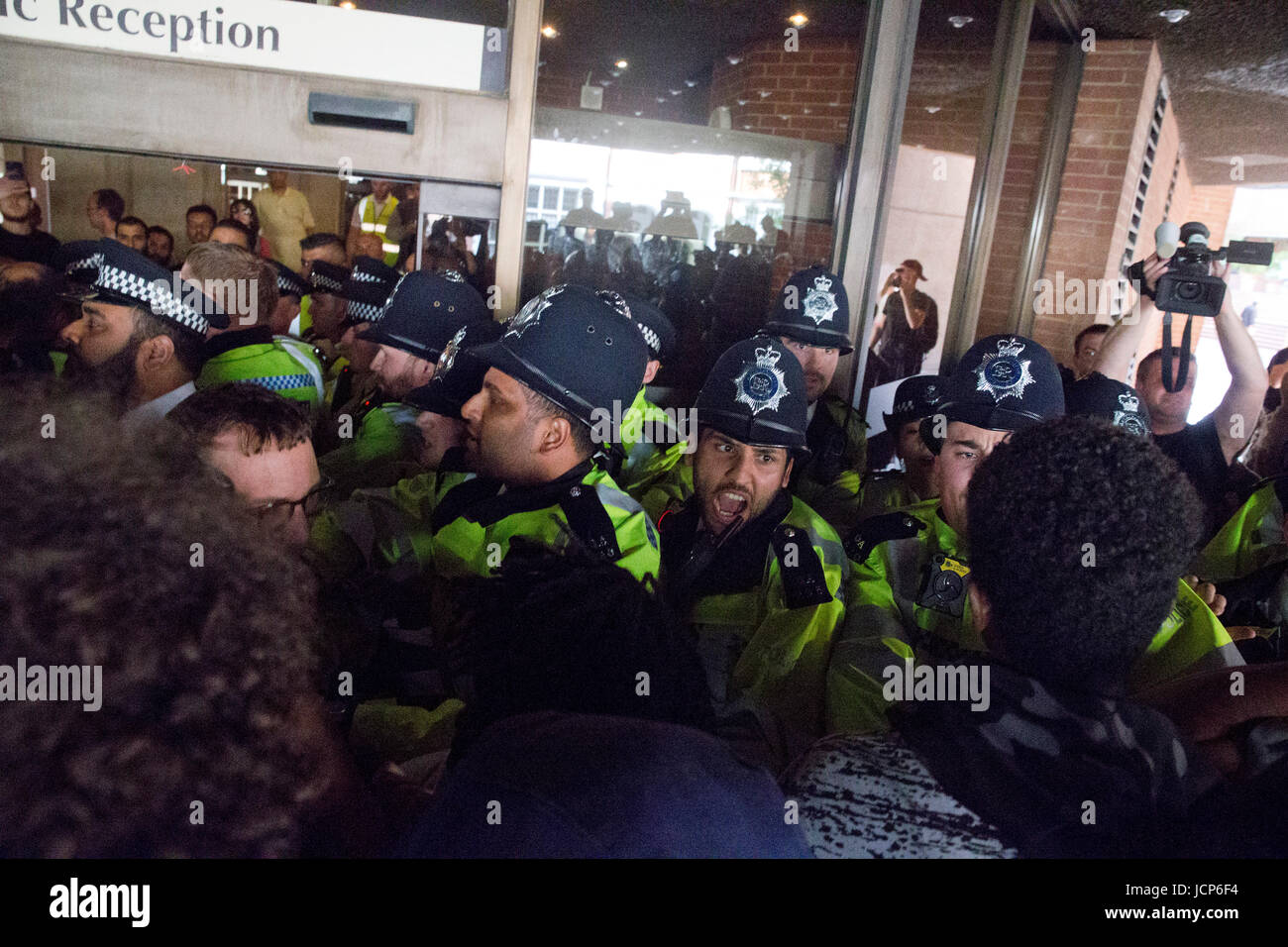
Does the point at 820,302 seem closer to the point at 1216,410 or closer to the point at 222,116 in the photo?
the point at 1216,410

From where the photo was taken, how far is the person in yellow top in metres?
3.81

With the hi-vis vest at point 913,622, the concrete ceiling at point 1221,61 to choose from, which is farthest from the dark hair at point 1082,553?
the concrete ceiling at point 1221,61

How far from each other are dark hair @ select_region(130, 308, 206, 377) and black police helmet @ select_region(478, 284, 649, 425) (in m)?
1.02

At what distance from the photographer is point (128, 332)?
6.92 feet

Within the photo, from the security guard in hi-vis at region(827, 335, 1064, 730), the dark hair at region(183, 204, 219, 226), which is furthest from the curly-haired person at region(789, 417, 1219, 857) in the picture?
the dark hair at region(183, 204, 219, 226)

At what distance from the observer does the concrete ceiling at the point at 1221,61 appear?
167 inches

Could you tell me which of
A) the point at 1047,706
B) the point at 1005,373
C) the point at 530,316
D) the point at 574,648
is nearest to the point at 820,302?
the point at 1005,373

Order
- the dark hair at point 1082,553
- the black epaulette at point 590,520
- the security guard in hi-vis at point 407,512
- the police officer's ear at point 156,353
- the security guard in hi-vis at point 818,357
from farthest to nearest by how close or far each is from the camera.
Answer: the security guard in hi-vis at point 818,357
the police officer's ear at point 156,353
the security guard in hi-vis at point 407,512
the black epaulette at point 590,520
the dark hair at point 1082,553

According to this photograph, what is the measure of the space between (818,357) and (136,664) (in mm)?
2579

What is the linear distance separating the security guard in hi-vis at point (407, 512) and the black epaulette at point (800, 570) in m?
0.75

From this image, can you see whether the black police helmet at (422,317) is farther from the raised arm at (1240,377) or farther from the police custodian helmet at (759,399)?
the raised arm at (1240,377)

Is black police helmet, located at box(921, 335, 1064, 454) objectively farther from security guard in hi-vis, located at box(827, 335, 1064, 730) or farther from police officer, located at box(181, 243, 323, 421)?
police officer, located at box(181, 243, 323, 421)

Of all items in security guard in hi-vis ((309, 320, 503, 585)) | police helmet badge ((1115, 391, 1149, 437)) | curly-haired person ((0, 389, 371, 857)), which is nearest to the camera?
curly-haired person ((0, 389, 371, 857))

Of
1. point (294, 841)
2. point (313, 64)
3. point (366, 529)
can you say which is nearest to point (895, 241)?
point (313, 64)
